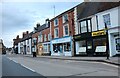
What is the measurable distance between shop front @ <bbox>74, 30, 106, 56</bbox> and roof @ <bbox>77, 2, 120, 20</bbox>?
3076 millimetres

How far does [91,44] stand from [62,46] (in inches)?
471

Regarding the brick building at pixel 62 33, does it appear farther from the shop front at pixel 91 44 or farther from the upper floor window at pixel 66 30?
the shop front at pixel 91 44

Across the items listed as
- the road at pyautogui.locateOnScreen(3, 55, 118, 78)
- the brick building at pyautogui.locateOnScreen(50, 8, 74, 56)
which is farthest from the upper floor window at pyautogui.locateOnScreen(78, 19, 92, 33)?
the road at pyautogui.locateOnScreen(3, 55, 118, 78)

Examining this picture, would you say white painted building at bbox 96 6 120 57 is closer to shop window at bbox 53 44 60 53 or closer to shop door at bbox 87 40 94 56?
shop door at bbox 87 40 94 56

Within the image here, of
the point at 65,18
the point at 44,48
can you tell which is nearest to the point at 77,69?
the point at 65,18

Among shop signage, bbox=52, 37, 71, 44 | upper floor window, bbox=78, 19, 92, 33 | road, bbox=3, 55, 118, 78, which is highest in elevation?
upper floor window, bbox=78, 19, 92, 33

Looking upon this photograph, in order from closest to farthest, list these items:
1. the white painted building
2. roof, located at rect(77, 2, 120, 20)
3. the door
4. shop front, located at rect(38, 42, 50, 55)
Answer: the white painted building < roof, located at rect(77, 2, 120, 20) < the door < shop front, located at rect(38, 42, 50, 55)

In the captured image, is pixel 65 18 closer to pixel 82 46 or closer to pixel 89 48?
pixel 82 46

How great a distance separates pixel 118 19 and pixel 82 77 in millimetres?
18005

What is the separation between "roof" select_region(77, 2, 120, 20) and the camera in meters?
30.4

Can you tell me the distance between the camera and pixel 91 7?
36.0 meters

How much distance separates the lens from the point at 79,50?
1478 inches

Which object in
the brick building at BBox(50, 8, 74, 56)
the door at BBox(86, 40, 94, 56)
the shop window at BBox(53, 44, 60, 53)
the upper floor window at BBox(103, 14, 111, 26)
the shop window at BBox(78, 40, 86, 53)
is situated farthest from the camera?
the shop window at BBox(53, 44, 60, 53)

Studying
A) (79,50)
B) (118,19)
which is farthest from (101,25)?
(79,50)
